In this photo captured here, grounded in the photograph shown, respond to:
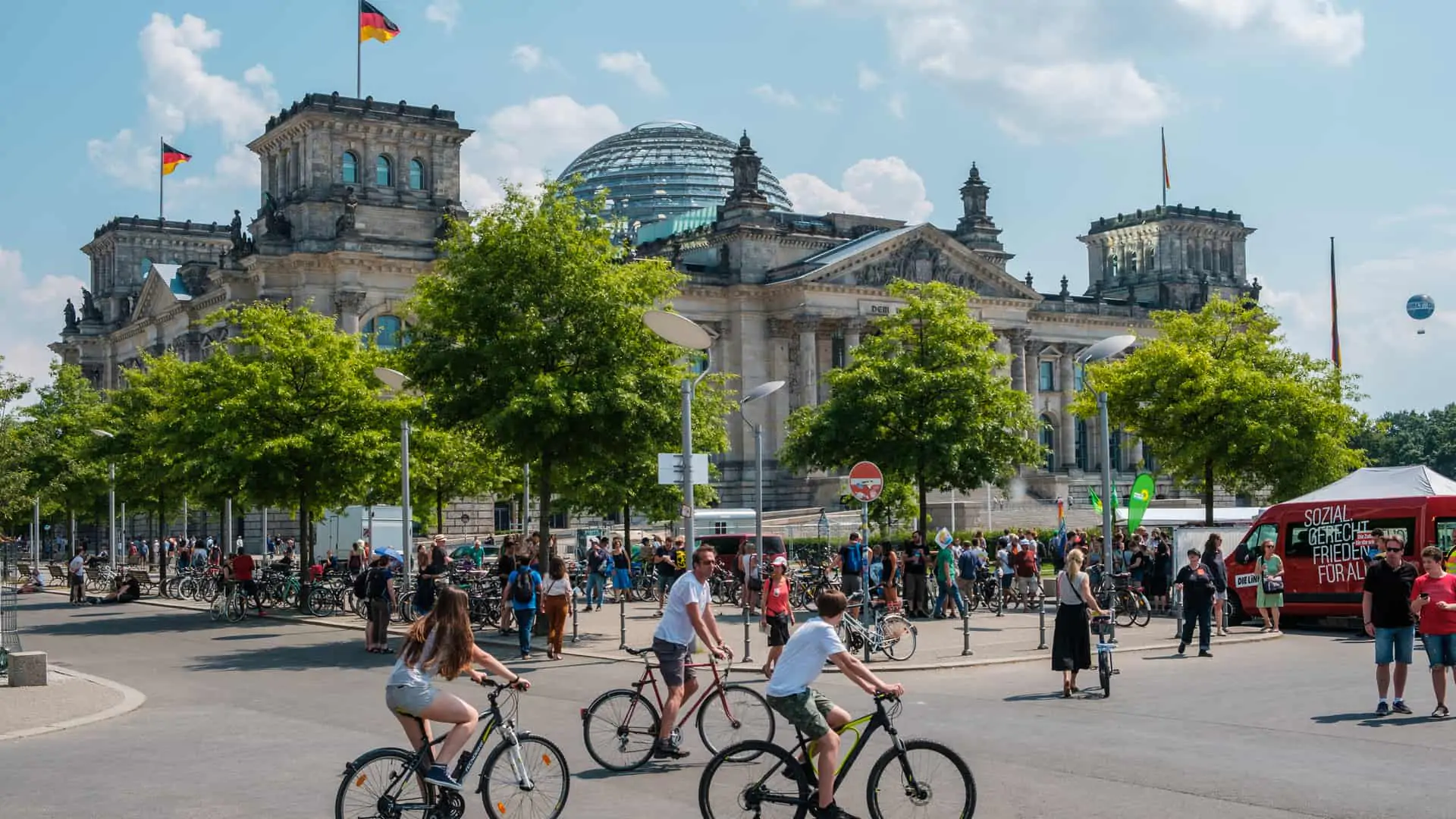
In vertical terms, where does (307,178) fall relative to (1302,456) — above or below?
above

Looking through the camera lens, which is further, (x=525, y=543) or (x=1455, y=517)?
(x=525, y=543)

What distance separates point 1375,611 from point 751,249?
69261 mm

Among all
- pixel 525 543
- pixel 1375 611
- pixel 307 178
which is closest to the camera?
pixel 1375 611

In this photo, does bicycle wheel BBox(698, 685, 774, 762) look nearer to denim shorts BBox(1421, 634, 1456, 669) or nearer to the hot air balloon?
denim shorts BBox(1421, 634, 1456, 669)

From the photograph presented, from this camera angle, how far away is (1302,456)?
44.5 m

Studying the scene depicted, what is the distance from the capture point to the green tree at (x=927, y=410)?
39125 millimetres

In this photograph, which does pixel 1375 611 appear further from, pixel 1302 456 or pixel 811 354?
pixel 811 354

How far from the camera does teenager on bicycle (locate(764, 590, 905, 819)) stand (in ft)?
32.5

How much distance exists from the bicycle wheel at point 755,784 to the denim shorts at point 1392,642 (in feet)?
30.6

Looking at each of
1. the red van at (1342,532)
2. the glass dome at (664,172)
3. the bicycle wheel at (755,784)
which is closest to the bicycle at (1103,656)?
the bicycle wheel at (755,784)

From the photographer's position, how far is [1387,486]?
28.9m

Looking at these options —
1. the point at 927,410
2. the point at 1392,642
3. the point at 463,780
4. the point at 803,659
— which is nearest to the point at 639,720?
the point at 463,780

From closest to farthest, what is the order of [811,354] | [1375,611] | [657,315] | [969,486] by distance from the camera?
[1375,611] < [657,315] < [969,486] < [811,354]

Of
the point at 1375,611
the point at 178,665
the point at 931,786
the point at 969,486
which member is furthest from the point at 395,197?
the point at 931,786
